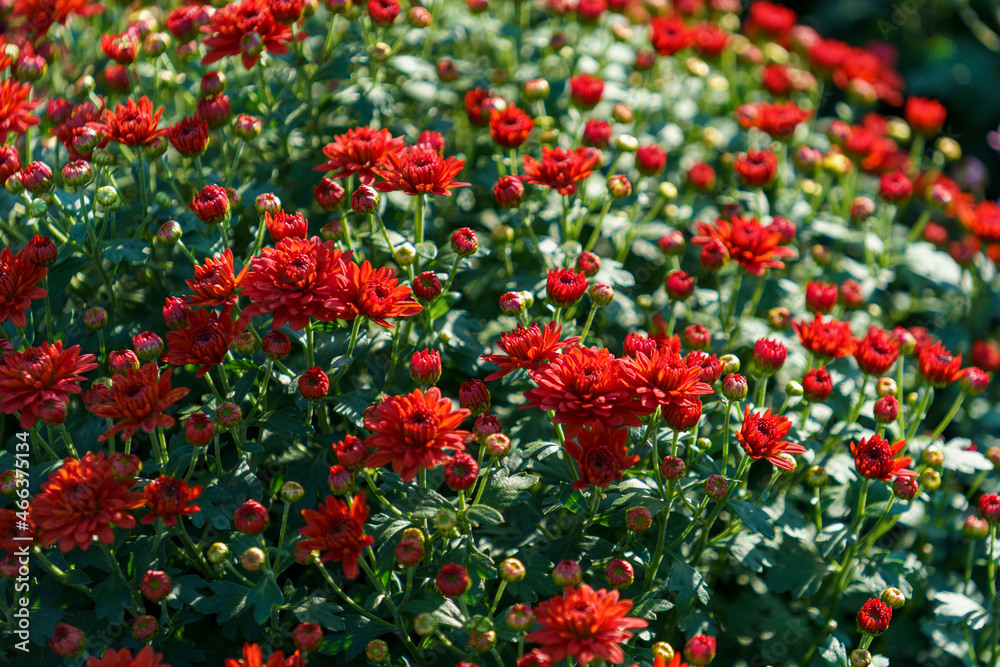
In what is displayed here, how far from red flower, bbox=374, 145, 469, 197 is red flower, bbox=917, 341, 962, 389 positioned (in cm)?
167

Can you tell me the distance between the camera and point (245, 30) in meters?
2.68

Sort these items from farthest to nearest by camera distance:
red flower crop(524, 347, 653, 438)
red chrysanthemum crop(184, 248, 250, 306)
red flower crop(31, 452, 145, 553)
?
red chrysanthemum crop(184, 248, 250, 306) → red flower crop(524, 347, 653, 438) → red flower crop(31, 452, 145, 553)

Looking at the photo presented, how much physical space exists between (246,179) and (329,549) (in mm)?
1592

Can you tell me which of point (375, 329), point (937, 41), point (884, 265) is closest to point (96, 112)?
point (375, 329)

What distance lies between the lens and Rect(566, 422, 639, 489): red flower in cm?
196

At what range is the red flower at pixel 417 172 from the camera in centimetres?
234

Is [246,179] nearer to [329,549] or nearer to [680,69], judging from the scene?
[329,549]

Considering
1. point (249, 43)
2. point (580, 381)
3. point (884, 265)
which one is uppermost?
point (249, 43)

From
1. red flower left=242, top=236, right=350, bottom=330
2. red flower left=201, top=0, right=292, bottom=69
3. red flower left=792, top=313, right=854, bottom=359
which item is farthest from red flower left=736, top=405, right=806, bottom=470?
A: red flower left=201, top=0, right=292, bottom=69

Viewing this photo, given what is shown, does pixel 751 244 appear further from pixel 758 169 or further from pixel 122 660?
pixel 122 660

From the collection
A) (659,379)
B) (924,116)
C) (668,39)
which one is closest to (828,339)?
(659,379)

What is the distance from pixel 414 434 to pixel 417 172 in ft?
2.71

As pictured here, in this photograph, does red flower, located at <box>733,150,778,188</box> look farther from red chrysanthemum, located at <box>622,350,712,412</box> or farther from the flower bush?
red chrysanthemum, located at <box>622,350,712,412</box>

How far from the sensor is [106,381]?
2.25 metres
